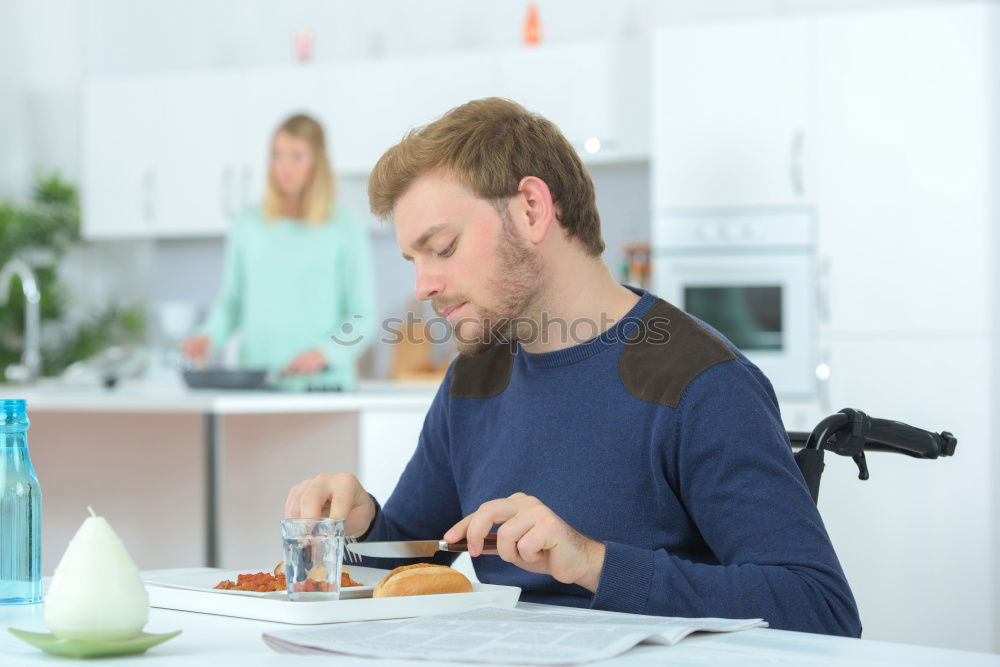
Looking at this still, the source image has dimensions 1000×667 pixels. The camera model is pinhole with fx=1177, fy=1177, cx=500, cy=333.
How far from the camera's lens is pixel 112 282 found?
223 inches

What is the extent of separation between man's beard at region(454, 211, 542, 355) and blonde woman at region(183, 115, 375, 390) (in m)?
2.00

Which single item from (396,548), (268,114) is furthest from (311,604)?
(268,114)

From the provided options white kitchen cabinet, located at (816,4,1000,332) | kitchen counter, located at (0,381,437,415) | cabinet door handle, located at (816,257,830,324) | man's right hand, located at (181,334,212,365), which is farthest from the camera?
cabinet door handle, located at (816,257,830,324)

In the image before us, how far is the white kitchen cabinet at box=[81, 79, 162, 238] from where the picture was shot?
16.9 feet

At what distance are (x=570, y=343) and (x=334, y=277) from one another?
2358 millimetres

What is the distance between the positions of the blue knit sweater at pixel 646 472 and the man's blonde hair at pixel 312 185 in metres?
2.13

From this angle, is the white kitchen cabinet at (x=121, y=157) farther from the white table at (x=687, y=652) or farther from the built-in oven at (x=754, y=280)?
the white table at (x=687, y=652)

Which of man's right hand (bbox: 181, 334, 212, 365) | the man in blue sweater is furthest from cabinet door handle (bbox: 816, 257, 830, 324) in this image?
the man in blue sweater

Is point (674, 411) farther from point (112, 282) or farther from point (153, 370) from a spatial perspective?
point (112, 282)

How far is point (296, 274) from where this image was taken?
12.5ft

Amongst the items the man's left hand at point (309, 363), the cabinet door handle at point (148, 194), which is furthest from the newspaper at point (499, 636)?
the cabinet door handle at point (148, 194)

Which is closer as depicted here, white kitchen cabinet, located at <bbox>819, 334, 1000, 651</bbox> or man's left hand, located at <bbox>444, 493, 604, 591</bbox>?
man's left hand, located at <bbox>444, 493, 604, 591</bbox>

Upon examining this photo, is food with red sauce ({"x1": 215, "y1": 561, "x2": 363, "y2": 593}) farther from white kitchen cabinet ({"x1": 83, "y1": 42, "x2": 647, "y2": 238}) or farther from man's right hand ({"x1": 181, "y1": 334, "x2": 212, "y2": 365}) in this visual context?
white kitchen cabinet ({"x1": 83, "y1": 42, "x2": 647, "y2": 238})

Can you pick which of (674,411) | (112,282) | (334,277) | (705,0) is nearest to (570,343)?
(674,411)
